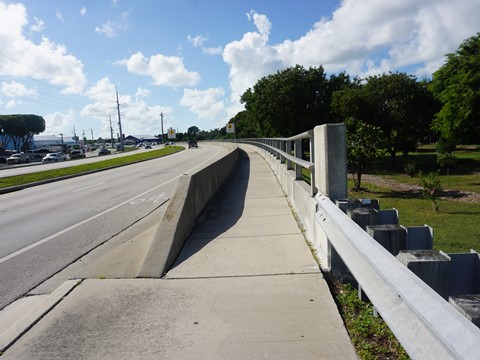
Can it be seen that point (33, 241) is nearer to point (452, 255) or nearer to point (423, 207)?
point (452, 255)

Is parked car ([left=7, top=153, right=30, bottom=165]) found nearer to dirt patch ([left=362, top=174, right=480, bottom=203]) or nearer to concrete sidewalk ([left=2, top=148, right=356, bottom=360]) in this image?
dirt patch ([left=362, top=174, right=480, bottom=203])

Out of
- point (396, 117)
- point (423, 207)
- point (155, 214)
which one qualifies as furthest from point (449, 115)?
point (155, 214)

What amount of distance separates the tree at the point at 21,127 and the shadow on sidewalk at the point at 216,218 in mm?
110647

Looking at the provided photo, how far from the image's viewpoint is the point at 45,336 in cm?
370

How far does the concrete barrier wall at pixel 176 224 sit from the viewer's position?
211 inches

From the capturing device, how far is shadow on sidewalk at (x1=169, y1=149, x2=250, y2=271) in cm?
639

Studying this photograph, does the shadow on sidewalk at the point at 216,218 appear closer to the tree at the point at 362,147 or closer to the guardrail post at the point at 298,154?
the guardrail post at the point at 298,154

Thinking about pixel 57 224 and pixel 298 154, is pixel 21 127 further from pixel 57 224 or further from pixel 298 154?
pixel 298 154

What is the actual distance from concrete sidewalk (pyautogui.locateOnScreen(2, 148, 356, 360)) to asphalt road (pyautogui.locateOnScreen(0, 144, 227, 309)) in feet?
5.37

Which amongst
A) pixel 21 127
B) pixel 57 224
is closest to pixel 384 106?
pixel 57 224

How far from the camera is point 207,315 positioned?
3920 millimetres

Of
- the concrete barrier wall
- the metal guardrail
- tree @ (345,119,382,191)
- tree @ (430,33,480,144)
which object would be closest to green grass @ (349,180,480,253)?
tree @ (345,119,382,191)

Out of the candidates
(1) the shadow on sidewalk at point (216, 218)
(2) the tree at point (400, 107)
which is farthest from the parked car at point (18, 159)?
(1) the shadow on sidewalk at point (216, 218)

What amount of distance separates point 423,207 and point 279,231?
13.8m
